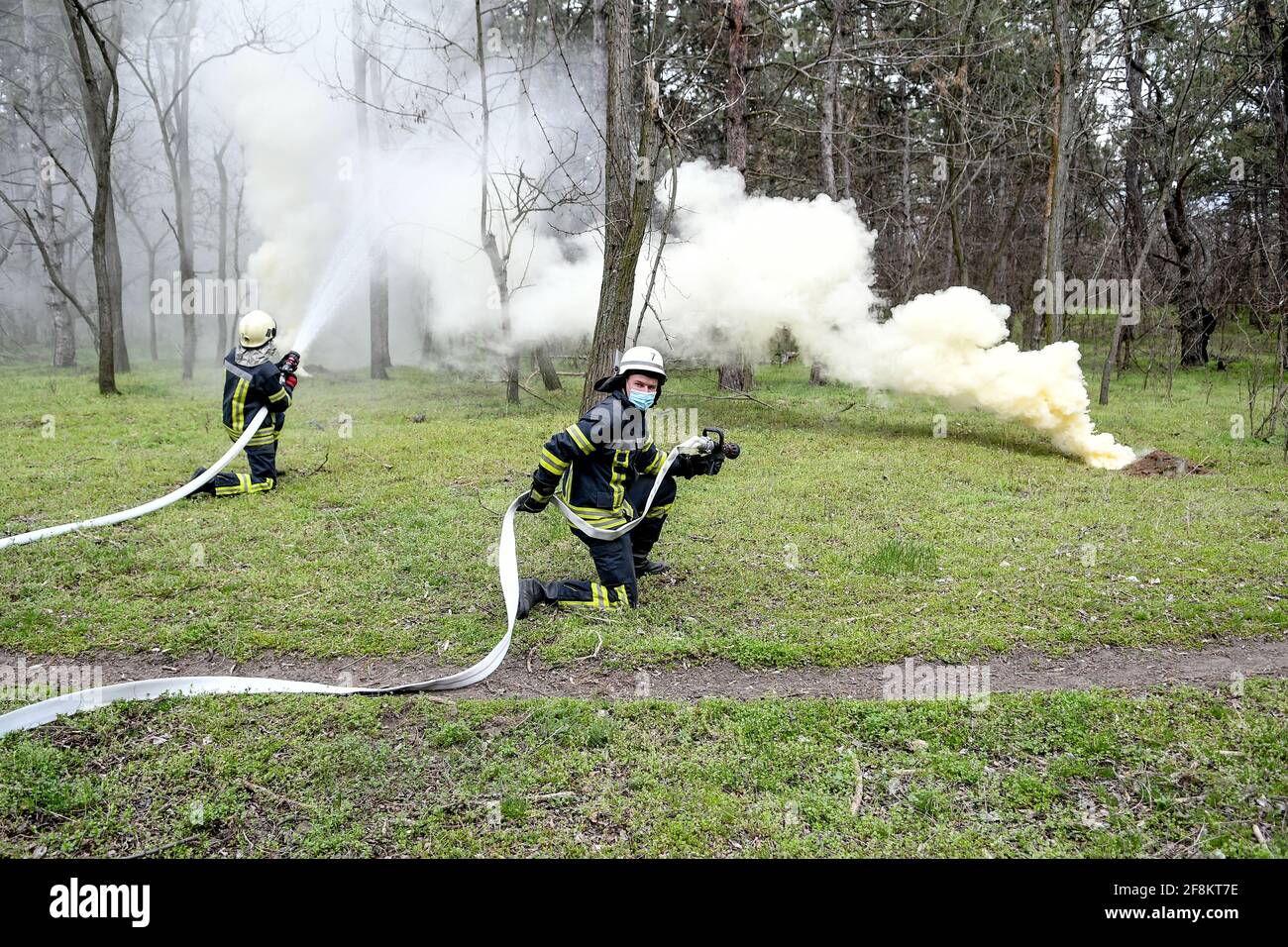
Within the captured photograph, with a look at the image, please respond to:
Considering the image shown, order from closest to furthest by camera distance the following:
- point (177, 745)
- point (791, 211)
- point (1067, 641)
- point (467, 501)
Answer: point (177, 745), point (1067, 641), point (467, 501), point (791, 211)

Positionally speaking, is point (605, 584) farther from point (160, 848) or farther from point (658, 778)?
point (160, 848)

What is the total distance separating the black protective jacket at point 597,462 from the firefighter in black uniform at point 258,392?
473 cm

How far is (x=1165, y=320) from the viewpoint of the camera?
24547 millimetres

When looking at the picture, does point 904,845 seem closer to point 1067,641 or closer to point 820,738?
point 820,738

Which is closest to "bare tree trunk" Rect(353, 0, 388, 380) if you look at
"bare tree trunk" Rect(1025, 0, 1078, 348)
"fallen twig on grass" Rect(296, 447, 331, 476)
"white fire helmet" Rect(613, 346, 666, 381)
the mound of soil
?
"fallen twig on grass" Rect(296, 447, 331, 476)

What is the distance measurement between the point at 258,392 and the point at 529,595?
5232 millimetres

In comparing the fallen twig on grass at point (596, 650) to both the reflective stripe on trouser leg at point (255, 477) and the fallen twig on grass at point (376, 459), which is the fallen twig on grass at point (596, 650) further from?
the fallen twig on grass at point (376, 459)

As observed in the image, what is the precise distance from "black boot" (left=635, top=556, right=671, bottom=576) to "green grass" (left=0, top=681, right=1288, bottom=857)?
230 cm

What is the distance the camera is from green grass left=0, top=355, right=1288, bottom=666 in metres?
5.91

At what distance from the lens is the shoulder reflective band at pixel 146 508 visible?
7535 millimetres

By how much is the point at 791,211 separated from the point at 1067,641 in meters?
8.56

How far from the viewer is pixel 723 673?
546cm

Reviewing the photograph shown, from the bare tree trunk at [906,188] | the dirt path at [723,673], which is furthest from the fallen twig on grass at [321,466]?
the bare tree trunk at [906,188]
